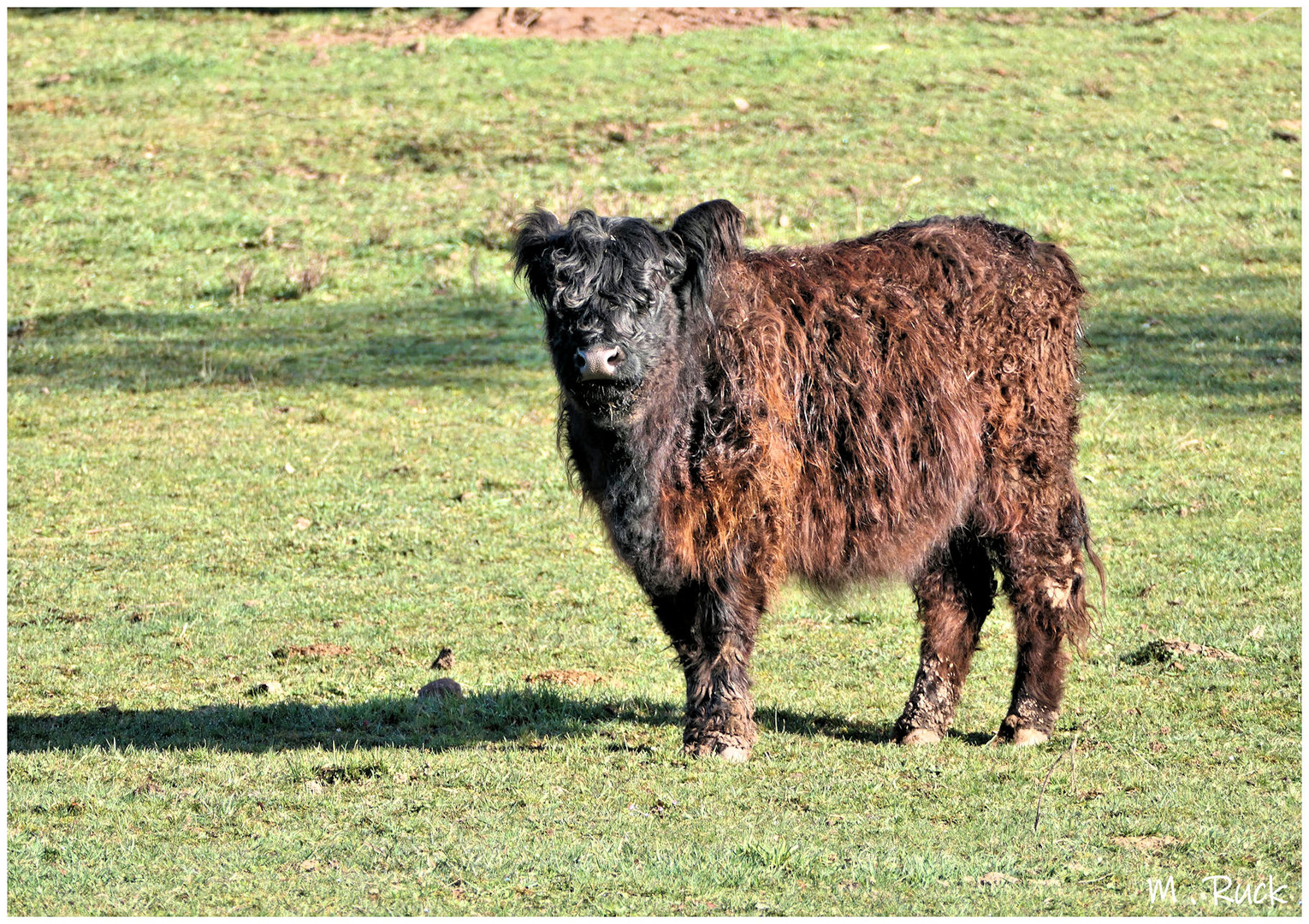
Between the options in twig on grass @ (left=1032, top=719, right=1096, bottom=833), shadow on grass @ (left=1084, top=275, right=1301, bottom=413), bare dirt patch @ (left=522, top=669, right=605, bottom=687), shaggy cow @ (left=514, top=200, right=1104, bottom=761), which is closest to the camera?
twig on grass @ (left=1032, top=719, right=1096, bottom=833)

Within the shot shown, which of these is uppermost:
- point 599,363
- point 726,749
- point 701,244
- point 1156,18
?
point 1156,18

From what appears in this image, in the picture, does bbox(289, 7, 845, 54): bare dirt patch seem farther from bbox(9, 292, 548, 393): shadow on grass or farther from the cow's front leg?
the cow's front leg

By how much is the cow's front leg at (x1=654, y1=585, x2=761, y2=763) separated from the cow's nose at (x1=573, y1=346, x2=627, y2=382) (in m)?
1.16

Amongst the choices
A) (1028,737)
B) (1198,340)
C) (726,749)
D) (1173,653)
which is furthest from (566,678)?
(1198,340)

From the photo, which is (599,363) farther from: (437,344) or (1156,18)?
(1156,18)

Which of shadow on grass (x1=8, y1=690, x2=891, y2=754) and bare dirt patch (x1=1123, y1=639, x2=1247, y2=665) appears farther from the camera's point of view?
bare dirt patch (x1=1123, y1=639, x2=1247, y2=665)

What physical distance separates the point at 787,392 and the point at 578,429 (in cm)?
98

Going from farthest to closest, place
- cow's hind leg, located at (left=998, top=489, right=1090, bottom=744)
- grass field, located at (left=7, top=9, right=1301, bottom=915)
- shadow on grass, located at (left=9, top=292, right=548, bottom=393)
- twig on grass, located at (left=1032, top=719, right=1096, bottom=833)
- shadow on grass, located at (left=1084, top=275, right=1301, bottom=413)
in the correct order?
shadow on grass, located at (left=9, top=292, right=548, bottom=393)
shadow on grass, located at (left=1084, top=275, right=1301, bottom=413)
cow's hind leg, located at (left=998, top=489, right=1090, bottom=744)
twig on grass, located at (left=1032, top=719, right=1096, bottom=833)
grass field, located at (left=7, top=9, right=1301, bottom=915)

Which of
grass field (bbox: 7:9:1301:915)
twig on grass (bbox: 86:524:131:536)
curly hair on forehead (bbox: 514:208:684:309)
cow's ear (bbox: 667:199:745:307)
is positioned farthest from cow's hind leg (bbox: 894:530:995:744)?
twig on grass (bbox: 86:524:131:536)

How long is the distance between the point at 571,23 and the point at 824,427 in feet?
86.8

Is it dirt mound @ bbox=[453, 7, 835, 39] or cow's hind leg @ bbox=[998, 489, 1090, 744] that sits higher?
dirt mound @ bbox=[453, 7, 835, 39]

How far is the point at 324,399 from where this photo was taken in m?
15.4

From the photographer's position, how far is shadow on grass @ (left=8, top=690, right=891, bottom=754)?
7230 mm

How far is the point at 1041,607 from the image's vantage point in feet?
23.6
